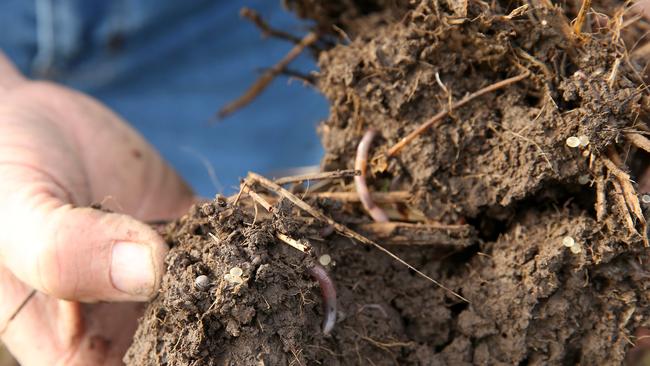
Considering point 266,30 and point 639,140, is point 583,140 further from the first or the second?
point 266,30

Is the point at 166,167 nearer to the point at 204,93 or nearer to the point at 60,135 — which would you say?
the point at 60,135

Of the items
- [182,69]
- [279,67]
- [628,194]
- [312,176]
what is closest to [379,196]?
[312,176]

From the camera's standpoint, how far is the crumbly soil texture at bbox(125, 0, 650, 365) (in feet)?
3.97

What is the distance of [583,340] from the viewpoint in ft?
4.50

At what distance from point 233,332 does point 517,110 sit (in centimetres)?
88

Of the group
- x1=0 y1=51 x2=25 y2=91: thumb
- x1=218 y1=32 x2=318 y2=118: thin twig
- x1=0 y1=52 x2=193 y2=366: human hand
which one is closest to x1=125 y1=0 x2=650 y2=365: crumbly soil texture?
x1=0 y1=52 x2=193 y2=366: human hand

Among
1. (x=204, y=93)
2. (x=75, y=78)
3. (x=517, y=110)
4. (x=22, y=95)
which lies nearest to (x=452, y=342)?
(x=517, y=110)

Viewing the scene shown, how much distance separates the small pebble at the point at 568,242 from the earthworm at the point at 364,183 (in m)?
0.44

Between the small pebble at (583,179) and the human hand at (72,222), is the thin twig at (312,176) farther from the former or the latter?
the small pebble at (583,179)

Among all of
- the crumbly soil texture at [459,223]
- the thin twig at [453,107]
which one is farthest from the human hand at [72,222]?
the thin twig at [453,107]

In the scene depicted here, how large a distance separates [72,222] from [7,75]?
1.67 m

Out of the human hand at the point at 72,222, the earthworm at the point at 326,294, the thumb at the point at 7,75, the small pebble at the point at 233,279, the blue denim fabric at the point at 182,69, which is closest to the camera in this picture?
the small pebble at the point at 233,279

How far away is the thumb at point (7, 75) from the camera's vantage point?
8.45ft

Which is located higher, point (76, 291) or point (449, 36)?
point (449, 36)
